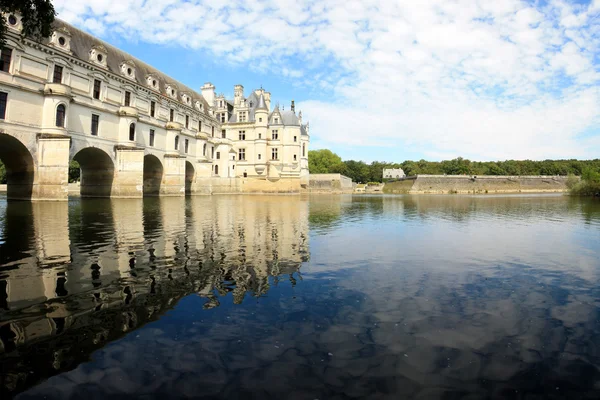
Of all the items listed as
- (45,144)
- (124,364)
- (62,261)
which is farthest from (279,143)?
(124,364)

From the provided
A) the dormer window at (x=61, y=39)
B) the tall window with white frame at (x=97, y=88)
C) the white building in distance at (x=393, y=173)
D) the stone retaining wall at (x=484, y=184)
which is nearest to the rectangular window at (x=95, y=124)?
the tall window with white frame at (x=97, y=88)

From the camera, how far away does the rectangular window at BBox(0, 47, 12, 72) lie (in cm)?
2833

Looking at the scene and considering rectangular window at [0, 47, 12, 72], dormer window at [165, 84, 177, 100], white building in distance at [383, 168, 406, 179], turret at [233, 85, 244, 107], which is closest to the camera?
rectangular window at [0, 47, 12, 72]

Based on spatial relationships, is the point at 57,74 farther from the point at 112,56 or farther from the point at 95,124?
the point at 112,56

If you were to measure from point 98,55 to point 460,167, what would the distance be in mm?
135162

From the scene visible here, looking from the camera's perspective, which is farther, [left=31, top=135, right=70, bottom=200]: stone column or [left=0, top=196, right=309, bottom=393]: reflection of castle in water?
[left=31, top=135, right=70, bottom=200]: stone column

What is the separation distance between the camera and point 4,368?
14.0 feet

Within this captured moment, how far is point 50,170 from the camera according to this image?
99.2 feet

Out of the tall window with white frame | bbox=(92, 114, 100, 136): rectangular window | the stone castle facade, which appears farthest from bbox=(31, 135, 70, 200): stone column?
the tall window with white frame

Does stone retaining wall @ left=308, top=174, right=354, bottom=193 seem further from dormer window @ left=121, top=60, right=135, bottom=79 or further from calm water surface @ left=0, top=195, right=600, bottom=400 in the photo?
calm water surface @ left=0, top=195, right=600, bottom=400

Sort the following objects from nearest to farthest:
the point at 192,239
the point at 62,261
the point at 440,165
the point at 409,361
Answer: the point at 409,361
the point at 62,261
the point at 192,239
the point at 440,165

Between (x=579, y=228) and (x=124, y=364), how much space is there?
2261cm

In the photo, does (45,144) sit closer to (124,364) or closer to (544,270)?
(124,364)

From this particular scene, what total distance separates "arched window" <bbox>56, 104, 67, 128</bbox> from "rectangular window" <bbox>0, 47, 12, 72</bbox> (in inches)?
177
